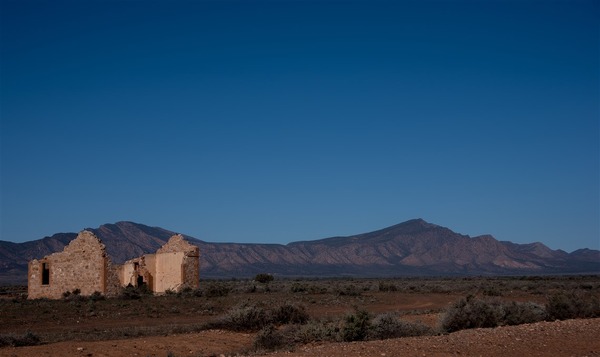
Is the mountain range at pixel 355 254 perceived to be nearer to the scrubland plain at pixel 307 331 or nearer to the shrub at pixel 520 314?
the scrubland plain at pixel 307 331

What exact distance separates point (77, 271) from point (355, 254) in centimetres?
14239

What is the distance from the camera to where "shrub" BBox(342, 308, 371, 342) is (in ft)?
51.4

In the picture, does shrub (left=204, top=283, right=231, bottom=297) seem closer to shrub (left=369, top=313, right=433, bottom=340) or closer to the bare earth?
the bare earth

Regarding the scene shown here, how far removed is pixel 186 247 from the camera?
38750 mm

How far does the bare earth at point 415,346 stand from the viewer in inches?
511

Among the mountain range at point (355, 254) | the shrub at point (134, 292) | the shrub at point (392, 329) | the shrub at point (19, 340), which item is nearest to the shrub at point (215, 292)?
the shrub at point (134, 292)

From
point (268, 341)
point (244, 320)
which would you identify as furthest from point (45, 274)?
point (268, 341)

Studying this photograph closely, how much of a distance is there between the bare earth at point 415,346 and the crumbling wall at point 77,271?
58.7ft

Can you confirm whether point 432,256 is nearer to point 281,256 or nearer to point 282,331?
point 281,256

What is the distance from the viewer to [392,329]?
53.3 feet

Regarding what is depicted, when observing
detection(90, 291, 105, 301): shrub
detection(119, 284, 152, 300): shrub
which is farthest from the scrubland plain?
detection(119, 284, 152, 300): shrub

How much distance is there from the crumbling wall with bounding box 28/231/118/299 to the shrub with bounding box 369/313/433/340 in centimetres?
2141

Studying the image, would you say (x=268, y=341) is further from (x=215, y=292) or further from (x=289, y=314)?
(x=215, y=292)

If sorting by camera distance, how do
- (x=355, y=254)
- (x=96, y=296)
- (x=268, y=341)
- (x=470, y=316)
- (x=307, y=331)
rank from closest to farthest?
(x=268, y=341), (x=307, y=331), (x=470, y=316), (x=96, y=296), (x=355, y=254)
